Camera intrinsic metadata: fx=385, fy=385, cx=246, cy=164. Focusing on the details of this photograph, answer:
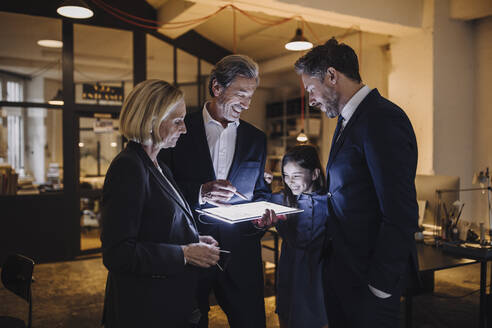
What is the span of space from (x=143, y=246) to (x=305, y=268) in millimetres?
1261

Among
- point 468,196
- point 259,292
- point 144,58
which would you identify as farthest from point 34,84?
point 468,196

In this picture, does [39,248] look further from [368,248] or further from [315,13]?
[368,248]

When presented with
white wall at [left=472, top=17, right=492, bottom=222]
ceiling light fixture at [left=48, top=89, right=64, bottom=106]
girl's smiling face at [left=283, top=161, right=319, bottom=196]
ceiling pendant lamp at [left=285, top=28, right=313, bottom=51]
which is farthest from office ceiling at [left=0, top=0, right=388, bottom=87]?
girl's smiling face at [left=283, top=161, right=319, bottom=196]

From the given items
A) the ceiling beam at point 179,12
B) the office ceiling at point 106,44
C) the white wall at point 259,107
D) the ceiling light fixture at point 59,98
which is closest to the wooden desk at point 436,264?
the office ceiling at point 106,44

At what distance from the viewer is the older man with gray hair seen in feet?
5.88

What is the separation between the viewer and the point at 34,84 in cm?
516

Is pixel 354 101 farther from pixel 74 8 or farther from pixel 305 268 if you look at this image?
pixel 74 8

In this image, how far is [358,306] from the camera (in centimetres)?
150

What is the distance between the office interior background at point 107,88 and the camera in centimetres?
498

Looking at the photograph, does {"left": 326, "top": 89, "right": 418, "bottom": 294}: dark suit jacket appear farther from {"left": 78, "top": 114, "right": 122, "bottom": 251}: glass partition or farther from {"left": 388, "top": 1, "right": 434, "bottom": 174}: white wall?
{"left": 78, "top": 114, "right": 122, "bottom": 251}: glass partition

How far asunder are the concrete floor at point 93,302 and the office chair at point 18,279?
1.25 m

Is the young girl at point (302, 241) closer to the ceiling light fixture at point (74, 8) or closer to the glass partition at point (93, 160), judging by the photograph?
the ceiling light fixture at point (74, 8)

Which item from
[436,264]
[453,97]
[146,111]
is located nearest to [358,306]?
[146,111]

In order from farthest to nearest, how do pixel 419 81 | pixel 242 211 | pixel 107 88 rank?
1. pixel 107 88
2. pixel 419 81
3. pixel 242 211
